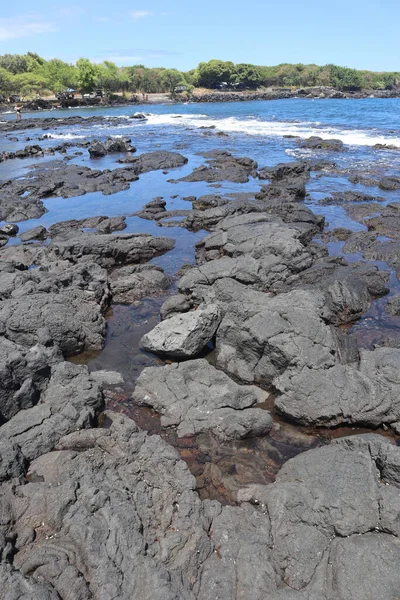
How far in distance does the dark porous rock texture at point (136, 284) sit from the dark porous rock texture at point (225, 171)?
14658mm

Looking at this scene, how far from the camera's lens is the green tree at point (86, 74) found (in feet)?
375

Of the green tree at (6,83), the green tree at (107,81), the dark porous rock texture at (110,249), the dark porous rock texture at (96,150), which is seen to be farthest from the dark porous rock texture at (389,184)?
the green tree at (107,81)

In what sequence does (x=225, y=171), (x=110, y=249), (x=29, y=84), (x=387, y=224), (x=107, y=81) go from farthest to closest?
(x=107, y=81) → (x=29, y=84) → (x=225, y=171) → (x=387, y=224) → (x=110, y=249)

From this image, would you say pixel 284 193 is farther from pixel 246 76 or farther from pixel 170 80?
pixel 246 76

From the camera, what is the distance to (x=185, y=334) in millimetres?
9773

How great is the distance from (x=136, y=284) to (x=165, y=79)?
489 feet

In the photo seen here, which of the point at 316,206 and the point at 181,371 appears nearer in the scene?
the point at 181,371

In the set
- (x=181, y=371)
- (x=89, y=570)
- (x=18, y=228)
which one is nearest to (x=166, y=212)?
(x=18, y=228)

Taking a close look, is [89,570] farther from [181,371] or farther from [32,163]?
[32,163]

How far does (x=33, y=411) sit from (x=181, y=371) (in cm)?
300

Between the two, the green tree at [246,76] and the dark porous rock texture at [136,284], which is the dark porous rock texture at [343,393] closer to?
the dark porous rock texture at [136,284]

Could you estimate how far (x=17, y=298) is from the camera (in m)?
11.0

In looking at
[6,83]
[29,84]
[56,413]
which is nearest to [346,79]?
[29,84]

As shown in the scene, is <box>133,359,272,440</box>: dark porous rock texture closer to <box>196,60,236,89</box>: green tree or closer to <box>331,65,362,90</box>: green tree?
<box>196,60,236,89</box>: green tree
